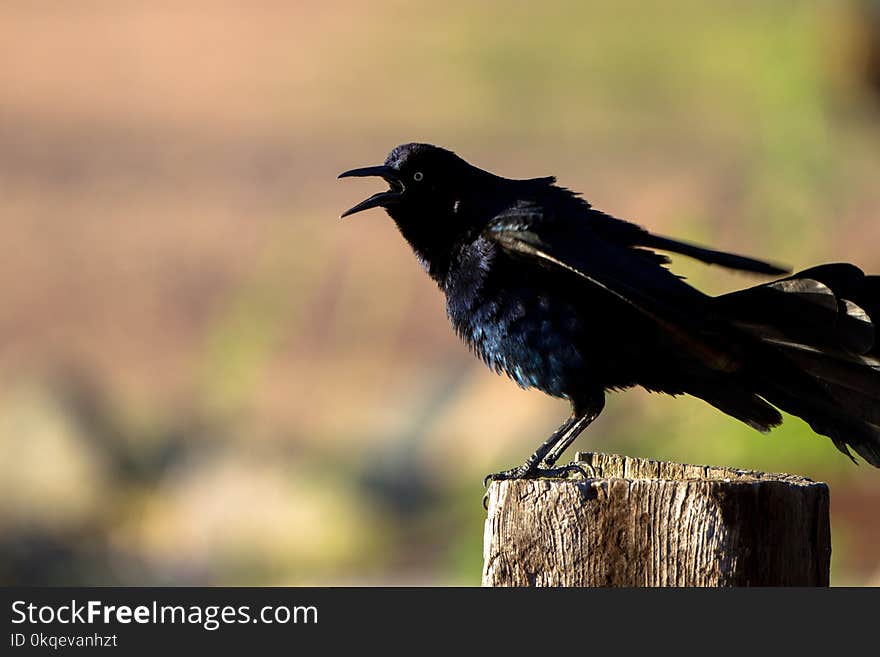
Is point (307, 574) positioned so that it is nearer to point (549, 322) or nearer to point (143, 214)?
point (549, 322)

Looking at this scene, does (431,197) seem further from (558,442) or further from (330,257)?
(330,257)

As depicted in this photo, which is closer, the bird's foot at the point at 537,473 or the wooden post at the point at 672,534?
the wooden post at the point at 672,534

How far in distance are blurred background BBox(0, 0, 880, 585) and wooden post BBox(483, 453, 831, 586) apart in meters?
4.50

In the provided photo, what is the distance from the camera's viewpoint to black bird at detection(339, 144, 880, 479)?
366 centimetres

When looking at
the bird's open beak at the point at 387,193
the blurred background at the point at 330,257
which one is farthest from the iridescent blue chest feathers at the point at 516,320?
the blurred background at the point at 330,257

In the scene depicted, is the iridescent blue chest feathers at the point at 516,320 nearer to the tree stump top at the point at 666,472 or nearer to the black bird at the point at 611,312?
the black bird at the point at 611,312

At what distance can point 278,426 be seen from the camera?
10047 mm

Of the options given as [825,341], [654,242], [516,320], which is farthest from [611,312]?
[825,341]

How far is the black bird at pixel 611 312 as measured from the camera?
366 centimetres

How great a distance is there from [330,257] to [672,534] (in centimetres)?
880

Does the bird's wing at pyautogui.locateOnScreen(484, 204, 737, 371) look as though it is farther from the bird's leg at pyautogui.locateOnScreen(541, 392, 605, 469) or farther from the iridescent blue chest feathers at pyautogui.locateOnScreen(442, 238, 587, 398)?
the bird's leg at pyautogui.locateOnScreen(541, 392, 605, 469)

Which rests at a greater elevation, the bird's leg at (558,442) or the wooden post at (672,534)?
the bird's leg at (558,442)

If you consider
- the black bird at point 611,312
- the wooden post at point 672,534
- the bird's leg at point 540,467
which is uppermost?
the black bird at point 611,312

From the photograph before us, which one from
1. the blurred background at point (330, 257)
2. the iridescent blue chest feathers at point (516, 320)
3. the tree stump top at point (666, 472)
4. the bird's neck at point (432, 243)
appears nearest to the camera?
Result: the tree stump top at point (666, 472)
